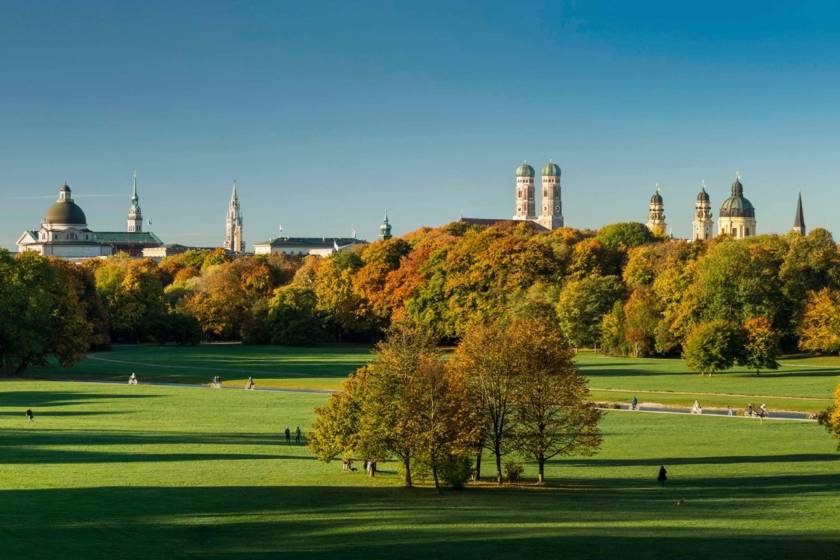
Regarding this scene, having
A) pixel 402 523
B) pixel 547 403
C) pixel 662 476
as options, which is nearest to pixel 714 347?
pixel 547 403

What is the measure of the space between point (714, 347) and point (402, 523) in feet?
189

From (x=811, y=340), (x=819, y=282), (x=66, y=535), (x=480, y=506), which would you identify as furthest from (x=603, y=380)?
(x=66, y=535)

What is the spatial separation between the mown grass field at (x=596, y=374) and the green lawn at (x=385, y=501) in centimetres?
1518

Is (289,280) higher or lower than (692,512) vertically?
higher

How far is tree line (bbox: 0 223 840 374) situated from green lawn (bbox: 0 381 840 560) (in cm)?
3510

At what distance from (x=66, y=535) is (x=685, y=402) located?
46.2 metres

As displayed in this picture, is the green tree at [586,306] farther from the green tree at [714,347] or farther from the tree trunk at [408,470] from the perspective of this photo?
the tree trunk at [408,470]

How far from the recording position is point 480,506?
4247 cm

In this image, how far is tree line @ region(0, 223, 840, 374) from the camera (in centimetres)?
9775

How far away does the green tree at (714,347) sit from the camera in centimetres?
9231

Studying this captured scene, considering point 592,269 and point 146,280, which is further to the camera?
point 146,280

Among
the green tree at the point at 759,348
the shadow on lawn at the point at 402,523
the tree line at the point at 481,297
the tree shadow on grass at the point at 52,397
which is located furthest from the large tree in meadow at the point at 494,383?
the green tree at the point at 759,348

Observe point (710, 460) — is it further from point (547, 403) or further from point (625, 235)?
point (625, 235)

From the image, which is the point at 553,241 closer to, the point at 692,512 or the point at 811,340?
the point at 811,340
